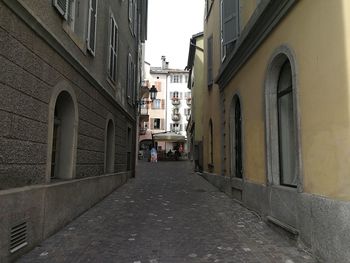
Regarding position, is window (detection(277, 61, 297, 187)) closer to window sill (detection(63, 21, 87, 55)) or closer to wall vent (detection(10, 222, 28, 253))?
window sill (detection(63, 21, 87, 55))

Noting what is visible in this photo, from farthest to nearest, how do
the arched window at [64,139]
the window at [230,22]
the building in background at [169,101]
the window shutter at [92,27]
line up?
the building in background at [169,101]
the window at [230,22]
the window shutter at [92,27]
the arched window at [64,139]

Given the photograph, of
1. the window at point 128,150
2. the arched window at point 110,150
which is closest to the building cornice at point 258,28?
the arched window at point 110,150

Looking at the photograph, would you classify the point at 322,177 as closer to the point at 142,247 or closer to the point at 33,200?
the point at 142,247

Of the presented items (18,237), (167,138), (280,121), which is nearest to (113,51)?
(280,121)

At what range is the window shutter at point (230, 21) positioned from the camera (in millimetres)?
10286

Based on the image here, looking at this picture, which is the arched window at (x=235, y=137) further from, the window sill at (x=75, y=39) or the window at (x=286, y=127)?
the window sill at (x=75, y=39)

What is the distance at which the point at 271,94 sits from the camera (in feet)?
24.1

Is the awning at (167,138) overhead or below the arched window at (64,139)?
overhead

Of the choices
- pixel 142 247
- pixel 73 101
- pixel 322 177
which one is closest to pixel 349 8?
pixel 322 177

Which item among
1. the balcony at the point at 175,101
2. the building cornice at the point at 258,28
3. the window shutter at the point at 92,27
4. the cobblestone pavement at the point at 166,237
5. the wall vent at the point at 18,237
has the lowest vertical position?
the cobblestone pavement at the point at 166,237

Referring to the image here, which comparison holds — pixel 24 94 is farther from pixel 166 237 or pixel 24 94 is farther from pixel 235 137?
pixel 235 137

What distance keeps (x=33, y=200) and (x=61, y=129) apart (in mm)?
2545

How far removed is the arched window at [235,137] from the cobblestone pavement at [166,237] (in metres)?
1.62

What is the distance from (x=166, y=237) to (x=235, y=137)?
5506mm
